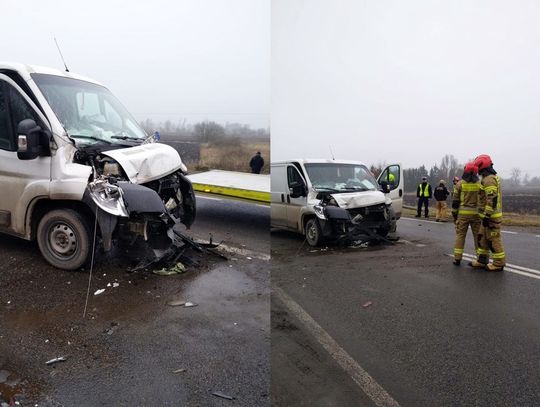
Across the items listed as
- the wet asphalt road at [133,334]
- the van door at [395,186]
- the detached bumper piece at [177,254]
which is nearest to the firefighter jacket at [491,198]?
the van door at [395,186]

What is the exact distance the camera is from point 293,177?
1661mm

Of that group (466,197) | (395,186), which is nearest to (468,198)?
(466,197)

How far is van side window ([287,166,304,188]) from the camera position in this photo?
151cm

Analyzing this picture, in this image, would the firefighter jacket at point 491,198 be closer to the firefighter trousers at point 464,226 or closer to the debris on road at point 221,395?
the firefighter trousers at point 464,226

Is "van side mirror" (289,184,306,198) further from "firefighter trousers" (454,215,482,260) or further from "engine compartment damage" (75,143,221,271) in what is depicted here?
"firefighter trousers" (454,215,482,260)

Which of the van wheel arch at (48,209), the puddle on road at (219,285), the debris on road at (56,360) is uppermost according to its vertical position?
the van wheel arch at (48,209)

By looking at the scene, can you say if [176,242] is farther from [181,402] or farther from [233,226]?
[181,402]

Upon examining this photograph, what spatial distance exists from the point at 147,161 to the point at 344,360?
253cm

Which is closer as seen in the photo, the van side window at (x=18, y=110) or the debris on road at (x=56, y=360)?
the debris on road at (x=56, y=360)

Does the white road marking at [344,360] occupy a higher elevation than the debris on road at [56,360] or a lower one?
higher

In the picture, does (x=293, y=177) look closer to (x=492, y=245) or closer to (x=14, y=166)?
(x=14, y=166)

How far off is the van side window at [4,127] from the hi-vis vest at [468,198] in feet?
14.4

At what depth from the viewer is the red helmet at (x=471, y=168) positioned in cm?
453

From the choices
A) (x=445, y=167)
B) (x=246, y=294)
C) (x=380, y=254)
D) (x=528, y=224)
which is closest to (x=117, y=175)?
(x=246, y=294)
